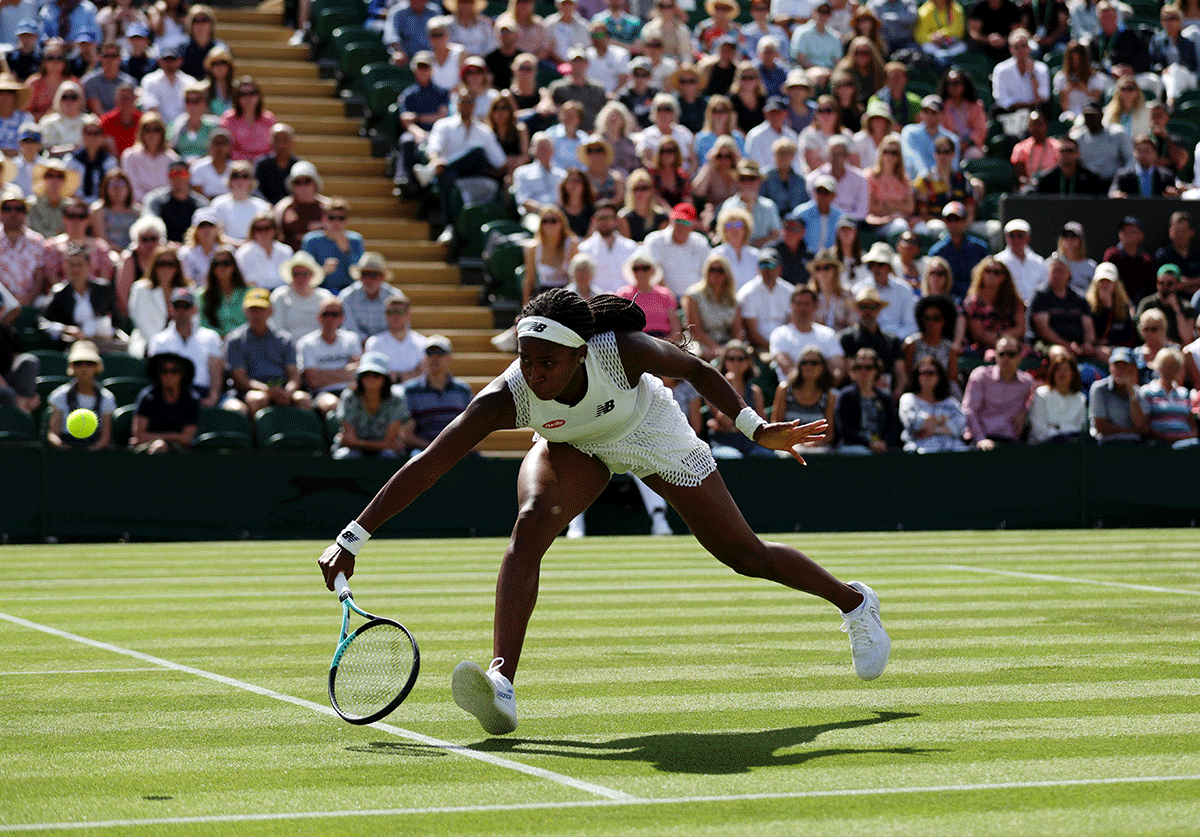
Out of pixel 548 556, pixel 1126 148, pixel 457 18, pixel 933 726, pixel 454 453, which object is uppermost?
pixel 457 18

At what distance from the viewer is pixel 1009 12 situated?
2302 centimetres

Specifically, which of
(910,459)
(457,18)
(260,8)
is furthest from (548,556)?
(260,8)

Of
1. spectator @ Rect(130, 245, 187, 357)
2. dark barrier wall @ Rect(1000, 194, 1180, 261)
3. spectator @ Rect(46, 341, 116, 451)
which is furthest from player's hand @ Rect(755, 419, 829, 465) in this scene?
dark barrier wall @ Rect(1000, 194, 1180, 261)

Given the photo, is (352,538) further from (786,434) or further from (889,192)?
(889,192)

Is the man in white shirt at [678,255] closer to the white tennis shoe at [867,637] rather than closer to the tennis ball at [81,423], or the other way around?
the tennis ball at [81,423]

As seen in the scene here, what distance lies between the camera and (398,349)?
52.9 feet

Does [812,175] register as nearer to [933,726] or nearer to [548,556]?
[548,556]

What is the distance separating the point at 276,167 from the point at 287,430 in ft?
12.4

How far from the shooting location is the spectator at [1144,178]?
19.8 metres

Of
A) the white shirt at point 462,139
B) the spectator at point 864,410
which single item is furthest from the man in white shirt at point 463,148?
the spectator at point 864,410

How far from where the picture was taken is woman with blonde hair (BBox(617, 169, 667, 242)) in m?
17.6

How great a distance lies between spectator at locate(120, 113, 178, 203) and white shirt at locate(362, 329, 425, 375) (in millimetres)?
2700

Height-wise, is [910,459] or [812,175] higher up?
[812,175]

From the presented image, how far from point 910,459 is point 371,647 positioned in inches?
440
